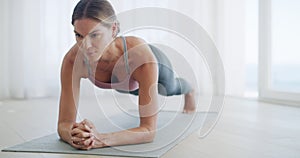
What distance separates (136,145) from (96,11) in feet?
1.32

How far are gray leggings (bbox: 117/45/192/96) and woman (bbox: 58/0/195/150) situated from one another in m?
0.19

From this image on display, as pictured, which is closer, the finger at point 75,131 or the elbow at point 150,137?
the finger at point 75,131

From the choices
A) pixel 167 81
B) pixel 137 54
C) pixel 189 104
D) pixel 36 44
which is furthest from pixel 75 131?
pixel 36 44

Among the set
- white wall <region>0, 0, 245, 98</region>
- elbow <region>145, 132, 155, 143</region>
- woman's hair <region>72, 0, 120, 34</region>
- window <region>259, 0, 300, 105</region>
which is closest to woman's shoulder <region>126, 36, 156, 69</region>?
woman's hair <region>72, 0, 120, 34</region>

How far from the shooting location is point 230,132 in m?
1.25

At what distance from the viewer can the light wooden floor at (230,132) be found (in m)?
0.95

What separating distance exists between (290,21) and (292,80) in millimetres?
406

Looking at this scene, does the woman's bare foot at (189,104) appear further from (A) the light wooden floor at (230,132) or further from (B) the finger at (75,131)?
(B) the finger at (75,131)

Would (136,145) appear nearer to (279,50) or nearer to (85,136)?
(85,136)

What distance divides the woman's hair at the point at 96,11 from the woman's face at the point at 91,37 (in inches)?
0.5

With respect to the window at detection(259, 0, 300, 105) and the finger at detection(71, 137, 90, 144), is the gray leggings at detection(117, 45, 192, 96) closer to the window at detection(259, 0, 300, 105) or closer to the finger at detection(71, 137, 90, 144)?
the finger at detection(71, 137, 90, 144)

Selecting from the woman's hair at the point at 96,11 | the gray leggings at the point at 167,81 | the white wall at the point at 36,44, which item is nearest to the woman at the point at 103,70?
the woman's hair at the point at 96,11

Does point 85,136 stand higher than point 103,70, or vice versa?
point 103,70

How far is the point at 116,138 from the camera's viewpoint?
0.95 m
